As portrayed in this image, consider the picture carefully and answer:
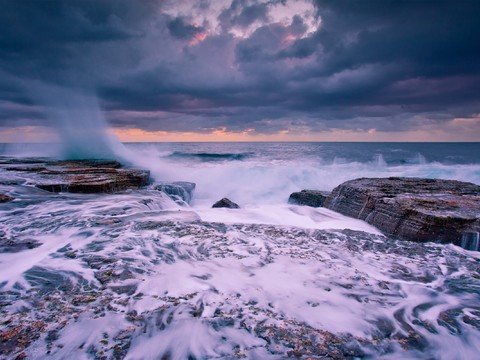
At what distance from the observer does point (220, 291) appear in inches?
102

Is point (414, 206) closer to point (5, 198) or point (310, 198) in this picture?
point (310, 198)

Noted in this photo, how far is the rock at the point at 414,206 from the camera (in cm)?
430

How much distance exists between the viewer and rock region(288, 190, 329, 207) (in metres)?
7.98

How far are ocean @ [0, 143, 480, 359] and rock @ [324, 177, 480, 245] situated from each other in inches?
19.2

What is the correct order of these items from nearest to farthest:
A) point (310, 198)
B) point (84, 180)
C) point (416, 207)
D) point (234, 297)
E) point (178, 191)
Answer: point (234, 297), point (416, 207), point (84, 180), point (310, 198), point (178, 191)

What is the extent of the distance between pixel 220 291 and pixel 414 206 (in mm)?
4057

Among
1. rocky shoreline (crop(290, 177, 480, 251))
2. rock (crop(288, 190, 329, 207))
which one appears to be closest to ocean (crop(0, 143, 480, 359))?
rocky shoreline (crop(290, 177, 480, 251))

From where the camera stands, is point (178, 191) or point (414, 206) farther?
point (178, 191)

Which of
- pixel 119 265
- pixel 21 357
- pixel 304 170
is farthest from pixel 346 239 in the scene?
pixel 304 170

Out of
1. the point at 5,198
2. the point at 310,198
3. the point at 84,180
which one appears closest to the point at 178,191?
the point at 84,180

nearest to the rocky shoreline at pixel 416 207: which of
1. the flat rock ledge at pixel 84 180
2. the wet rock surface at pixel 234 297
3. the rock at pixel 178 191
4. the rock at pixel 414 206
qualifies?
the rock at pixel 414 206

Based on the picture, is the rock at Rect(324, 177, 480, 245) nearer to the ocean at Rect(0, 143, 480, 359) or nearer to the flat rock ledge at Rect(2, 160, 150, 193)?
the ocean at Rect(0, 143, 480, 359)

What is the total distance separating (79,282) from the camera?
2.60 m

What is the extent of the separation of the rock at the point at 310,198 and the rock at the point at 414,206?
0.65m
